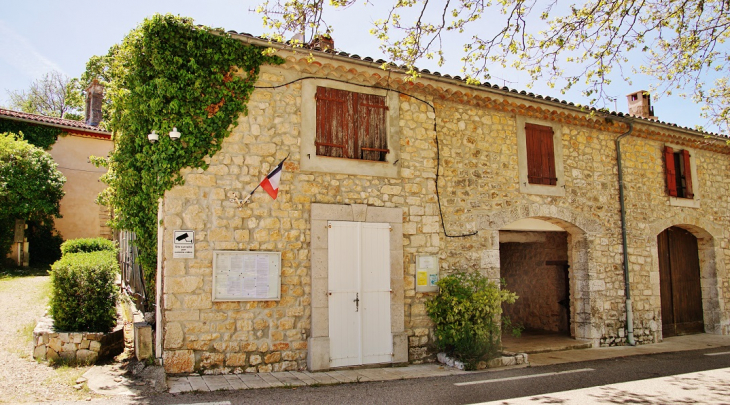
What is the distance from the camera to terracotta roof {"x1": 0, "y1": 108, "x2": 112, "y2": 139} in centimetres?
1655

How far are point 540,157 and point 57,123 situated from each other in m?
16.5

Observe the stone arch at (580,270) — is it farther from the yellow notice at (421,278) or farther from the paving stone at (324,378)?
the paving stone at (324,378)

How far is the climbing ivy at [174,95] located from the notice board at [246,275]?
124 centimetres

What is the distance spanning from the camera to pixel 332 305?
7195mm

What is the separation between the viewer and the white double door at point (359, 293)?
722 centimetres

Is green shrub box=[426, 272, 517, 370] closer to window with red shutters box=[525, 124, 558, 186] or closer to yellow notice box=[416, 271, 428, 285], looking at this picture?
yellow notice box=[416, 271, 428, 285]

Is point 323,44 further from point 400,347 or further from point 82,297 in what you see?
point 82,297

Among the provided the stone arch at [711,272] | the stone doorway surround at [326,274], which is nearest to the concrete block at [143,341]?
the stone doorway surround at [326,274]

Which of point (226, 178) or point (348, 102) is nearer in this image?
point (226, 178)

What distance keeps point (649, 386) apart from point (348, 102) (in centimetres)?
585

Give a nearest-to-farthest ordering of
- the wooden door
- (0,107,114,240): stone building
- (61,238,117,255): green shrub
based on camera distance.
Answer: the wooden door < (61,238,117,255): green shrub < (0,107,114,240): stone building

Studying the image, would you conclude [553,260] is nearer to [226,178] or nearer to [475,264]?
[475,264]

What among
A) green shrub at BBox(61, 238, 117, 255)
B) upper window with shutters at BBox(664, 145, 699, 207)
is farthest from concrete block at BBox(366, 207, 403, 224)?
green shrub at BBox(61, 238, 117, 255)

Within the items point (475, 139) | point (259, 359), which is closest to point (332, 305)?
point (259, 359)
